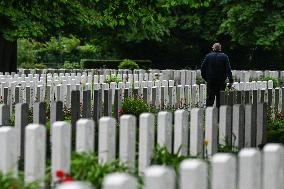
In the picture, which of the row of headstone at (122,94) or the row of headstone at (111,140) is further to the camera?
the row of headstone at (122,94)

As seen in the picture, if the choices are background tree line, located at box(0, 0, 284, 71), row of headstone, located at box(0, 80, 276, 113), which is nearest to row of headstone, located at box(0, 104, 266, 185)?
row of headstone, located at box(0, 80, 276, 113)

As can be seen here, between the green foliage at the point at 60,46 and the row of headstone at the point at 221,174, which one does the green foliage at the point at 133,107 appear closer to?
the row of headstone at the point at 221,174

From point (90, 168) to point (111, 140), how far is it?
36 cm

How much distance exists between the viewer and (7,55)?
2758 cm

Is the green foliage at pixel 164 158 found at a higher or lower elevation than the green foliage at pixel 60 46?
lower

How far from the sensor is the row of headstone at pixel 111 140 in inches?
193

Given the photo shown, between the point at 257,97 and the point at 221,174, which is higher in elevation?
the point at 257,97

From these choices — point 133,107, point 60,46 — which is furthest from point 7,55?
point 60,46

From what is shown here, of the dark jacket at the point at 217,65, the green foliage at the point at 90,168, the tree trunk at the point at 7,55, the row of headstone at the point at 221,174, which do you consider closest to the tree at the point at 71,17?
the tree trunk at the point at 7,55

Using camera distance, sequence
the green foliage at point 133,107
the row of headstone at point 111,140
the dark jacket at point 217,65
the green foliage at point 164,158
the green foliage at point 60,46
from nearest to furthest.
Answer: the row of headstone at point 111,140 < the green foliage at point 164,158 < the green foliage at point 133,107 < the dark jacket at point 217,65 < the green foliage at point 60,46

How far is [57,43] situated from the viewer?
2281 inches

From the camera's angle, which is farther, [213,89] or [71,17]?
[71,17]

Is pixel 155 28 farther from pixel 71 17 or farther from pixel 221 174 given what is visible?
pixel 221 174

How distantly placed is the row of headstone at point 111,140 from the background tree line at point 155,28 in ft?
27.6
